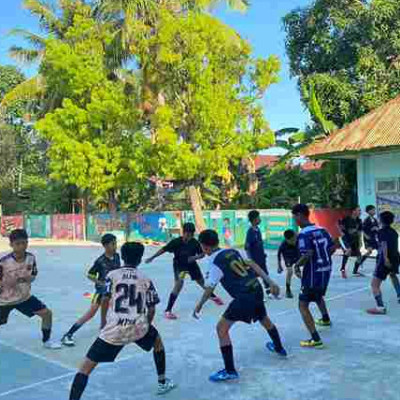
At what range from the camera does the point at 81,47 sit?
28.8 meters

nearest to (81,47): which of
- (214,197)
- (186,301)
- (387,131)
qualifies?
(214,197)

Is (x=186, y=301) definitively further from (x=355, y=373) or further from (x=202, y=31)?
(x=202, y=31)

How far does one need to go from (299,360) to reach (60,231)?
30911 mm

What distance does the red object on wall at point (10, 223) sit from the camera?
A: 40991 mm

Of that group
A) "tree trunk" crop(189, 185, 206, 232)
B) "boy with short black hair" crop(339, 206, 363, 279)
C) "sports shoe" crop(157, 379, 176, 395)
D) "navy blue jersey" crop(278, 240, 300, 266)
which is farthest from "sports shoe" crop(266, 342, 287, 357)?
"tree trunk" crop(189, 185, 206, 232)

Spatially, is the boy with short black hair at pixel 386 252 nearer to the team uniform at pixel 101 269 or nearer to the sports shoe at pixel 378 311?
the sports shoe at pixel 378 311

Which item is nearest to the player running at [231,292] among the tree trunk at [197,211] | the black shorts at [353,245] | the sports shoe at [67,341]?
the sports shoe at [67,341]

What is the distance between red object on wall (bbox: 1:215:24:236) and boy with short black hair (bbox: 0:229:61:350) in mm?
35297

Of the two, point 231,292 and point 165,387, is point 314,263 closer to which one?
point 231,292

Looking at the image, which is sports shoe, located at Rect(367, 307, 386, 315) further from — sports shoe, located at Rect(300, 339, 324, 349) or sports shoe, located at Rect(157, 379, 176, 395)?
sports shoe, located at Rect(157, 379, 176, 395)

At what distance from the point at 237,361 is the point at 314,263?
1407mm

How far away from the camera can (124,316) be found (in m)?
4.80

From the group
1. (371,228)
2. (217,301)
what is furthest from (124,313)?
(371,228)

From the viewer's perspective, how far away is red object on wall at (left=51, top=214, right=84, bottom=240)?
3381 centimetres
